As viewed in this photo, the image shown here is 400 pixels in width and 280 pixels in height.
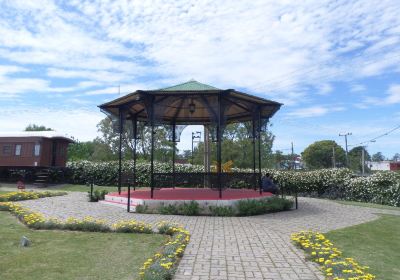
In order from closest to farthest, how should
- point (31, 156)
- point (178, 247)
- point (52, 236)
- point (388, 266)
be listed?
1. point (388, 266)
2. point (178, 247)
3. point (52, 236)
4. point (31, 156)

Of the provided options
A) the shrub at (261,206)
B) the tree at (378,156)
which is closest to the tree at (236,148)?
the shrub at (261,206)

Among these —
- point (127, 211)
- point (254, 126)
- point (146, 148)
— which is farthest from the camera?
point (146, 148)

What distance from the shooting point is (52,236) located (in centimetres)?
786

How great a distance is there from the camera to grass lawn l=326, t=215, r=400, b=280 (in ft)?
19.4

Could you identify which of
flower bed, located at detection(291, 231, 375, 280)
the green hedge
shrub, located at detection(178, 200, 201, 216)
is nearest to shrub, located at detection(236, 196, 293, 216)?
shrub, located at detection(178, 200, 201, 216)

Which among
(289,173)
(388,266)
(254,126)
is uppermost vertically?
(254,126)

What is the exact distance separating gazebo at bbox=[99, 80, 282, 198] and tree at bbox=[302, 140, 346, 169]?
6969 centimetres

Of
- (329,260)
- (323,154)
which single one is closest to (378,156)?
(323,154)

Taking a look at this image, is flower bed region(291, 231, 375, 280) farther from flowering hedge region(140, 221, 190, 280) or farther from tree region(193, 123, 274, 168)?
tree region(193, 123, 274, 168)

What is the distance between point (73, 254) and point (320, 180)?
1781 cm

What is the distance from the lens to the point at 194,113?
1931 centimetres

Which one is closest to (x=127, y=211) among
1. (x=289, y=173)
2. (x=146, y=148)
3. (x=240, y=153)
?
(x=289, y=173)

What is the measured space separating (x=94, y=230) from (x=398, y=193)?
609 inches

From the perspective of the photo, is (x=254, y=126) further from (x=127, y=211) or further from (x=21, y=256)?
(x=21, y=256)
